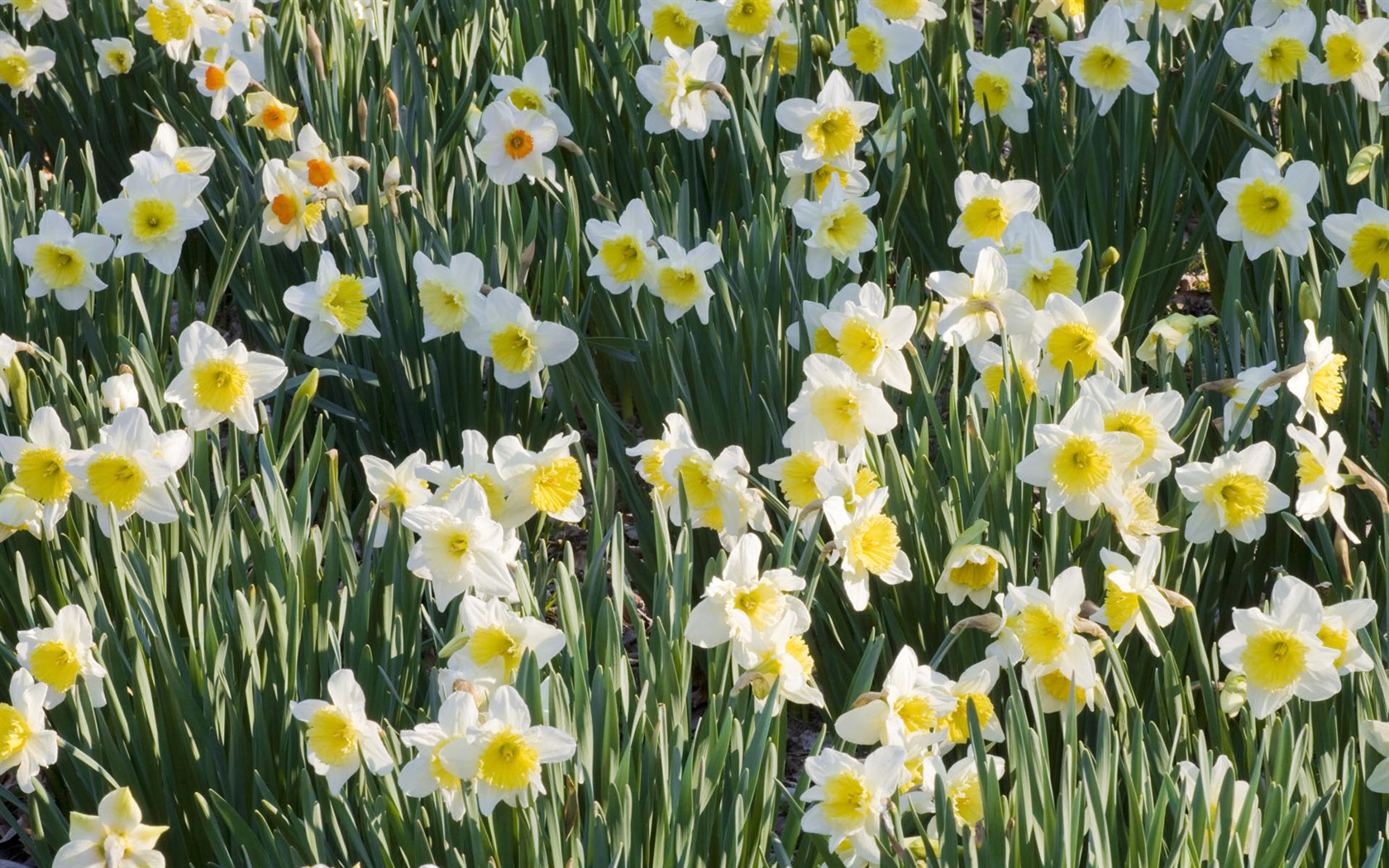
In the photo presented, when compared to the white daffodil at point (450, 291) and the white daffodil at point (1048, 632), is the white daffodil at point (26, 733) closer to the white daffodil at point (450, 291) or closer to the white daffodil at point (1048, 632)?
the white daffodil at point (450, 291)

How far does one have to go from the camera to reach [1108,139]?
8.91 ft

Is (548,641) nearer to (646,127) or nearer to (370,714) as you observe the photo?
(370,714)

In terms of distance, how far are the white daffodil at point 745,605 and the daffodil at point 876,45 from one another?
154 cm

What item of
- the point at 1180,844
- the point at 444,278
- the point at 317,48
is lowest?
the point at 1180,844

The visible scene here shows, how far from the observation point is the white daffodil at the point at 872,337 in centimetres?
185

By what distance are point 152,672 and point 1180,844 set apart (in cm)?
122

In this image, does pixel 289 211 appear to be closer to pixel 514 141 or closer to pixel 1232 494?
pixel 514 141

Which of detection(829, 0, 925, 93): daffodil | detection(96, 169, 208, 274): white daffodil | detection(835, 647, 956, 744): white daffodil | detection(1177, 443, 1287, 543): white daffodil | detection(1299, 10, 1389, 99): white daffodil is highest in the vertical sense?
detection(829, 0, 925, 93): daffodil

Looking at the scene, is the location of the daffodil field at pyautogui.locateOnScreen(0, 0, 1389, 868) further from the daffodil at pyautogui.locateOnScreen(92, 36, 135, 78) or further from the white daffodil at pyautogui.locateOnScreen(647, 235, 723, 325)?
the daffodil at pyautogui.locateOnScreen(92, 36, 135, 78)

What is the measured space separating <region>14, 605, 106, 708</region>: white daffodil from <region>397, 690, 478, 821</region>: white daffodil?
1.55ft

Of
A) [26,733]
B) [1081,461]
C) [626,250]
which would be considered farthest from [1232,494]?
[26,733]

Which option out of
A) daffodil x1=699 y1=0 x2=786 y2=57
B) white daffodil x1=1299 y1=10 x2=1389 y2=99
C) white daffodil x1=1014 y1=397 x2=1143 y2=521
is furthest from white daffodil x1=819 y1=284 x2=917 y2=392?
white daffodil x1=1299 y1=10 x2=1389 y2=99

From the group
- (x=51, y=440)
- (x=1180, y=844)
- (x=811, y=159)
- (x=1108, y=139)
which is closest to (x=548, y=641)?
(x=1180, y=844)

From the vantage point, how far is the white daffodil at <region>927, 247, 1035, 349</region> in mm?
1854
